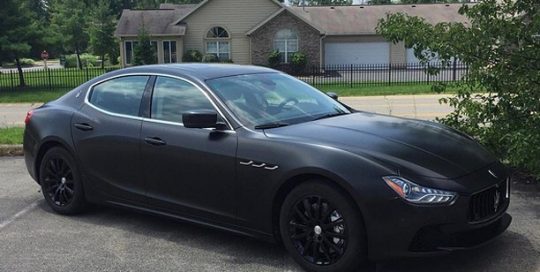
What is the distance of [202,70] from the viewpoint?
5.62m

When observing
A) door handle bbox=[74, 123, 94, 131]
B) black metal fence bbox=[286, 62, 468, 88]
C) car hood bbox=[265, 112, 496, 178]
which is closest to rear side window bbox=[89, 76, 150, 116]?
door handle bbox=[74, 123, 94, 131]

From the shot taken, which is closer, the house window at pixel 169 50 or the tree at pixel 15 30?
the tree at pixel 15 30

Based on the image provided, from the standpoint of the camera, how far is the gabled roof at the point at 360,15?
45.3m

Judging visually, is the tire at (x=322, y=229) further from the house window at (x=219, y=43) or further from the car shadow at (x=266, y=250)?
the house window at (x=219, y=43)

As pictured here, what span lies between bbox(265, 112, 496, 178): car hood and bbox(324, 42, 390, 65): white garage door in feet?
133

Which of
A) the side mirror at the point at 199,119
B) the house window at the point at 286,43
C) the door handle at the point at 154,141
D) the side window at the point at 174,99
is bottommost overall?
the door handle at the point at 154,141

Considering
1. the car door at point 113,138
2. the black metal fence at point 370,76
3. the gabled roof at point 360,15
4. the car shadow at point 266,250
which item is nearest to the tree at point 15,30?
the black metal fence at point 370,76

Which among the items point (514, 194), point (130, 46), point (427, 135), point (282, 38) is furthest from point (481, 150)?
point (130, 46)

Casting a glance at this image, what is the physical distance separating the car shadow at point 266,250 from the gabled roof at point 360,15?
3941 centimetres

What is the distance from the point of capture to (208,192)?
16.5ft

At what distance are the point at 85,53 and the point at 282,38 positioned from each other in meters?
55.3

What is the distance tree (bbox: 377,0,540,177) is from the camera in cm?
638

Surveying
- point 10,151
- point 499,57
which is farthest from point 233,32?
point 499,57

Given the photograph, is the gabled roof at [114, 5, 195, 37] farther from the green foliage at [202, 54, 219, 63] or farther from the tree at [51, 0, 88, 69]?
the tree at [51, 0, 88, 69]
